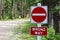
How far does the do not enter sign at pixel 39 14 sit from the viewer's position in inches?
286

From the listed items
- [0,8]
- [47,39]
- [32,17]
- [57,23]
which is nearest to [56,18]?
[57,23]

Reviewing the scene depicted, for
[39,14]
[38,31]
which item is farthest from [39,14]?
[38,31]

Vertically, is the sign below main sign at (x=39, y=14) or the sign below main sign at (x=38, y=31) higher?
the sign below main sign at (x=39, y=14)

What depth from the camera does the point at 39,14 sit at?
23.9ft

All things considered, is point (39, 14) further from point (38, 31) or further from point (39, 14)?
point (38, 31)

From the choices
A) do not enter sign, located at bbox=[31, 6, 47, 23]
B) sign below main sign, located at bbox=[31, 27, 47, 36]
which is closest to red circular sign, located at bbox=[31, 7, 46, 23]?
do not enter sign, located at bbox=[31, 6, 47, 23]

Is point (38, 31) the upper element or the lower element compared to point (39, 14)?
lower

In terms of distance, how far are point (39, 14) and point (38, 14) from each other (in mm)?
30

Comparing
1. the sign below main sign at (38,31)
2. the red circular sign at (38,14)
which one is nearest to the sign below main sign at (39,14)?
the red circular sign at (38,14)

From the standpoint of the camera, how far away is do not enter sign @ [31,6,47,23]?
727 centimetres

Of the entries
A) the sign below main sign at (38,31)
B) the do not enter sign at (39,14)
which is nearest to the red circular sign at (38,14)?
the do not enter sign at (39,14)

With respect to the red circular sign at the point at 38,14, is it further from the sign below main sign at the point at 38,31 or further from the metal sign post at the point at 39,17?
the sign below main sign at the point at 38,31

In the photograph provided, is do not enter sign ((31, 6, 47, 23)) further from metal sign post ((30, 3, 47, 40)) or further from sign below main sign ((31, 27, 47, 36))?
sign below main sign ((31, 27, 47, 36))

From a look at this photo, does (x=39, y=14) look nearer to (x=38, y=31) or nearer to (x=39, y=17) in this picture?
(x=39, y=17)
